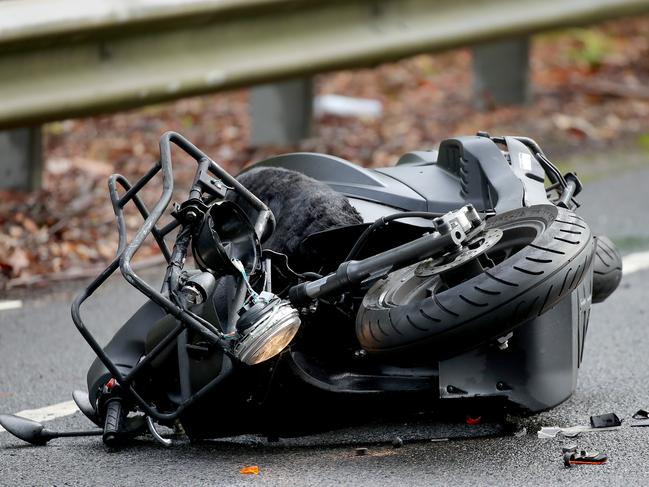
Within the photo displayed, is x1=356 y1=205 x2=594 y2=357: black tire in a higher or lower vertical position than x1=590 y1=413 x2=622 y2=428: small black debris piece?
higher

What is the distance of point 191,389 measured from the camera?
3.76 metres

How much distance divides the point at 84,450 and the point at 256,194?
3.02 ft

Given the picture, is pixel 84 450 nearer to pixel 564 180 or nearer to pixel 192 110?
pixel 564 180

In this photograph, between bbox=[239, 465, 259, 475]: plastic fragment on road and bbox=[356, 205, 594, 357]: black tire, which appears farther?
bbox=[239, 465, 259, 475]: plastic fragment on road

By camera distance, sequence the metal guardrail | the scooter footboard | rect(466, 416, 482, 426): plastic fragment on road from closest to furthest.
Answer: rect(466, 416, 482, 426): plastic fragment on road, the scooter footboard, the metal guardrail

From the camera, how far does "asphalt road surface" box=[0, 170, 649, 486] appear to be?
3502 mm

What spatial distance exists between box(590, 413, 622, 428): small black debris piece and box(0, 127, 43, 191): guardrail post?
3.74 metres

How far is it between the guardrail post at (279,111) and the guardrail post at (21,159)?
64.7 inches

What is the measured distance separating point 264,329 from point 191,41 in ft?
11.5

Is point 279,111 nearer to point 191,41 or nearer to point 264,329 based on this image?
point 191,41

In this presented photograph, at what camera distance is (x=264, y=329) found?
3.38 m

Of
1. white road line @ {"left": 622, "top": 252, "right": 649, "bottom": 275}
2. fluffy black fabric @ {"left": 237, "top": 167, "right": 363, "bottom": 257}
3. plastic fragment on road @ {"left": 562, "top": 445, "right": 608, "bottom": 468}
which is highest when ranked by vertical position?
fluffy black fabric @ {"left": 237, "top": 167, "right": 363, "bottom": 257}

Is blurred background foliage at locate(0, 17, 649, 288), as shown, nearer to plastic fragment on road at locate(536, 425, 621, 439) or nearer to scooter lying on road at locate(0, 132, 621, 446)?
scooter lying on road at locate(0, 132, 621, 446)

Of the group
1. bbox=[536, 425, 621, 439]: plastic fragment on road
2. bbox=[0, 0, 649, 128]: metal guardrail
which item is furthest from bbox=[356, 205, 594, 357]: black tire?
bbox=[0, 0, 649, 128]: metal guardrail
